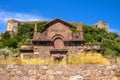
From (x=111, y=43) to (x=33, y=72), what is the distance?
168ft

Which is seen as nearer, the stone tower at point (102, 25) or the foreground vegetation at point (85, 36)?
the foreground vegetation at point (85, 36)

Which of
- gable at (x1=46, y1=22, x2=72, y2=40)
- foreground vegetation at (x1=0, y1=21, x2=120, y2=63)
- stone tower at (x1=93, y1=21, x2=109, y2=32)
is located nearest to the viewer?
gable at (x1=46, y1=22, x2=72, y2=40)

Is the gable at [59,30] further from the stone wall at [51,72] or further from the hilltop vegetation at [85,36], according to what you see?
the hilltop vegetation at [85,36]

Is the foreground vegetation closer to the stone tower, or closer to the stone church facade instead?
the stone tower

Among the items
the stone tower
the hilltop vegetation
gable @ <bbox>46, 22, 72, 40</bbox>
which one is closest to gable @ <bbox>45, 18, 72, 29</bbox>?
gable @ <bbox>46, 22, 72, 40</bbox>

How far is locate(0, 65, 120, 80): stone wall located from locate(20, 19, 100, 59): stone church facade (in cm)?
1566

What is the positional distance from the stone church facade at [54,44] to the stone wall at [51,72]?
1566 cm

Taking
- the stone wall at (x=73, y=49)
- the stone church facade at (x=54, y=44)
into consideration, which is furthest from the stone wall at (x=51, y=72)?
the stone wall at (x=73, y=49)

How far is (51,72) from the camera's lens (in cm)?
909

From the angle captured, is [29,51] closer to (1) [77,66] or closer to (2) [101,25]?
(1) [77,66]

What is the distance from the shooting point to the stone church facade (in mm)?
26438

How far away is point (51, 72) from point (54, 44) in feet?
65.1

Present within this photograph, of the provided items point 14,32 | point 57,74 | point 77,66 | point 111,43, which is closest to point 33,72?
point 57,74

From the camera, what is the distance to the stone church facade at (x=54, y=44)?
2644 centimetres
